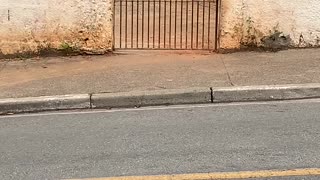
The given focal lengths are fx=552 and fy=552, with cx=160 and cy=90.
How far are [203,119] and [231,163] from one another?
1.67 metres

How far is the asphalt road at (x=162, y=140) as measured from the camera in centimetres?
517

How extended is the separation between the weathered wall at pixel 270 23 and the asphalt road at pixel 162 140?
2.98 meters

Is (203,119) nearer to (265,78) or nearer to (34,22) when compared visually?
(265,78)

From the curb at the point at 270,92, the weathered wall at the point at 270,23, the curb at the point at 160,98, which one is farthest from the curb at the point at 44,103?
the weathered wall at the point at 270,23

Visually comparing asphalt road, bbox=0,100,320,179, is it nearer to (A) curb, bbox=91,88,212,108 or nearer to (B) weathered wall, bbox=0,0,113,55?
(A) curb, bbox=91,88,212,108

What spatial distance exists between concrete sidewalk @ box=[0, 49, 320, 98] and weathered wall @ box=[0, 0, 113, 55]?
30 cm

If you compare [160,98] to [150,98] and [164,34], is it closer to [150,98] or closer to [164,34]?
[150,98]

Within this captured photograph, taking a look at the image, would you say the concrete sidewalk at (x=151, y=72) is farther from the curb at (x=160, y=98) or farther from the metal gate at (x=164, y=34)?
the metal gate at (x=164, y=34)

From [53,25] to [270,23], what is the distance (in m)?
4.03

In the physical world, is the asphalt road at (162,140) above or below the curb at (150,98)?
below

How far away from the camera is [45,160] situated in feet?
17.8

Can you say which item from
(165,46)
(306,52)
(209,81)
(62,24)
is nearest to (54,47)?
(62,24)

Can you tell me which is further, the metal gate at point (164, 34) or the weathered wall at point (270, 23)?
the metal gate at point (164, 34)

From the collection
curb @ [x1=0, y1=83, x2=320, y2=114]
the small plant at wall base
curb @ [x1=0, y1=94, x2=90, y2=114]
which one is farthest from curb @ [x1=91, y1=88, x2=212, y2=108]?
the small plant at wall base
